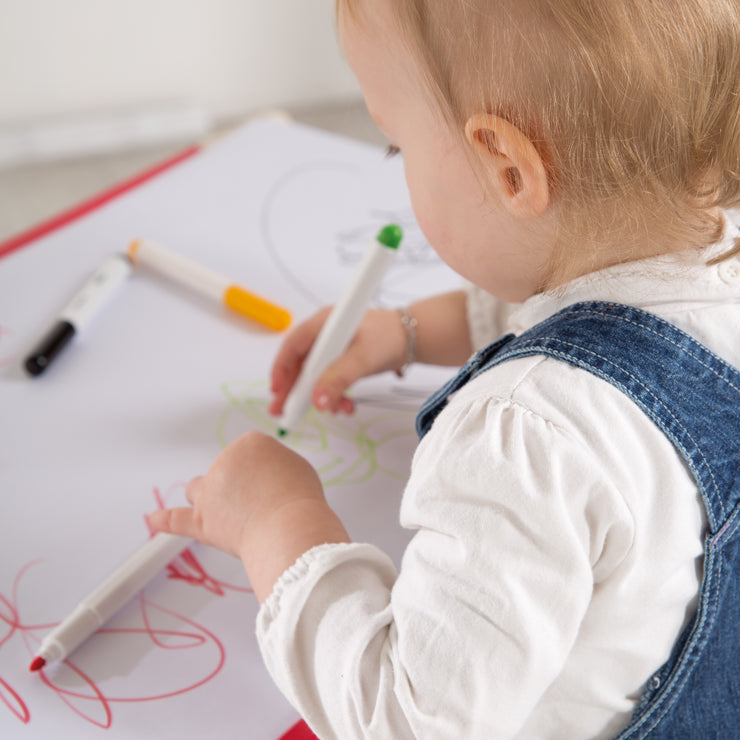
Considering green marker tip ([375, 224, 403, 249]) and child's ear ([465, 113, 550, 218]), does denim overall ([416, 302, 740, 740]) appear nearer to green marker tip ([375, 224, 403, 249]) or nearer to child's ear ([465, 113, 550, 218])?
child's ear ([465, 113, 550, 218])

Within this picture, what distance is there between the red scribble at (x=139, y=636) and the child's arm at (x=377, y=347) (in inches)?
5.6

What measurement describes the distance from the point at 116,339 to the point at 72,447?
115 millimetres

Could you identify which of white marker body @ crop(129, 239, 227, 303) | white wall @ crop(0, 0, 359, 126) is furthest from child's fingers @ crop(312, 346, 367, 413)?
white wall @ crop(0, 0, 359, 126)

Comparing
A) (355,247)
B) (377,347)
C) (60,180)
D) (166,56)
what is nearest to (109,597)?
(377,347)

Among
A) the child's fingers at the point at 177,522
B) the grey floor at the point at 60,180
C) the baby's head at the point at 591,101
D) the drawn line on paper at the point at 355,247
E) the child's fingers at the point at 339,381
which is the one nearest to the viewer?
the baby's head at the point at 591,101

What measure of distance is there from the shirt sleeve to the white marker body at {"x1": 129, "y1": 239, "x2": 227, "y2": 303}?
339mm

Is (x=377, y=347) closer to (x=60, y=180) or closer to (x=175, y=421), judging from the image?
(x=175, y=421)

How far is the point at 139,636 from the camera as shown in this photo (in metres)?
0.45

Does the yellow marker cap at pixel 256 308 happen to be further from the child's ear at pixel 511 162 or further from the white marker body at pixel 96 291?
the child's ear at pixel 511 162

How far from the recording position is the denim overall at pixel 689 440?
374 millimetres

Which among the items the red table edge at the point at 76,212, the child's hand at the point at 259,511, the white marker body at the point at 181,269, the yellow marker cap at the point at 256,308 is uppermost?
the red table edge at the point at 76,212

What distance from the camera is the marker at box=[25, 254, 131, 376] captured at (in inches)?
23.6

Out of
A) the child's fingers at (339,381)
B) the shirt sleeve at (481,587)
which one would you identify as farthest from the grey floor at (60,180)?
the shirt sleeve at (481,587)

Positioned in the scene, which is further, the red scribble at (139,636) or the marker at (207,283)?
the marker at (207,283)
